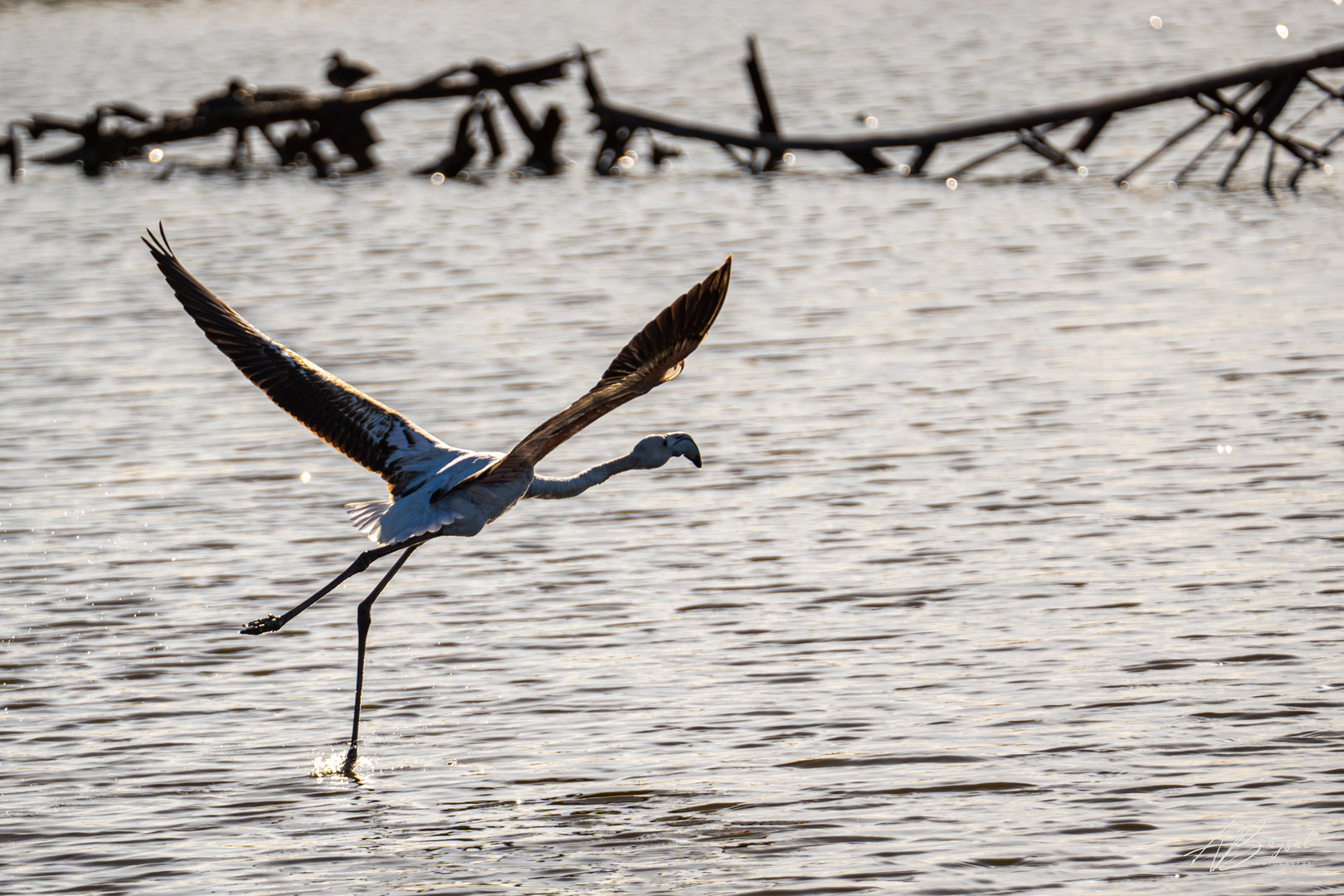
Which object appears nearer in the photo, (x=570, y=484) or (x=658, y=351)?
(x=658, y=351)

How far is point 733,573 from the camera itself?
34.1 ft

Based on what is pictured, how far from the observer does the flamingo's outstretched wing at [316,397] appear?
29.1ft

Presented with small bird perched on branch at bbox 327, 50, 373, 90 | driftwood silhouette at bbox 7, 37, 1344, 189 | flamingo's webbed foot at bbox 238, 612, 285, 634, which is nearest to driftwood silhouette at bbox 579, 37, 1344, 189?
driftwood silhouette at bbox 7, 37, 1344, 189

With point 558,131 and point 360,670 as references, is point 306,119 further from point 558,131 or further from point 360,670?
point 360,670

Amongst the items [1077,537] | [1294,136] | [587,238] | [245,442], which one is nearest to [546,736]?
[1077,537]

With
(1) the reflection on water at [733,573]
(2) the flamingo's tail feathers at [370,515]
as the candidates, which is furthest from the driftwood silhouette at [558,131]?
(2) the flamingo's tail feathers at [370,515]

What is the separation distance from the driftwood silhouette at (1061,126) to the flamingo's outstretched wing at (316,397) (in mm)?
16047

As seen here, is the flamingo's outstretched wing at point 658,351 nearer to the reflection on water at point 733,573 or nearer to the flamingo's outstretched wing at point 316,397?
the reflection on water at point 733,573

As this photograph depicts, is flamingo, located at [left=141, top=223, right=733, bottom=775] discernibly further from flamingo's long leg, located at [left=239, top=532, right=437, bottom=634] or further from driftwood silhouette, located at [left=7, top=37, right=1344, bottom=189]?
driftwood silhouette, located at [left=7, top=37, right=1344, bottom=189]

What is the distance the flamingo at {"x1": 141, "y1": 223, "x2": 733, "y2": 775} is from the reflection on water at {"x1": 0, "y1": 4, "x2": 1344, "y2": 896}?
89cm

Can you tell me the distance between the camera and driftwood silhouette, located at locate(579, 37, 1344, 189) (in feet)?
75.0

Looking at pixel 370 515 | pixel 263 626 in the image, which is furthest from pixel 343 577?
pixel 263 626

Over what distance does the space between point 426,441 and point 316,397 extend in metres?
0.59

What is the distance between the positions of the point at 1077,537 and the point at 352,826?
489cm
